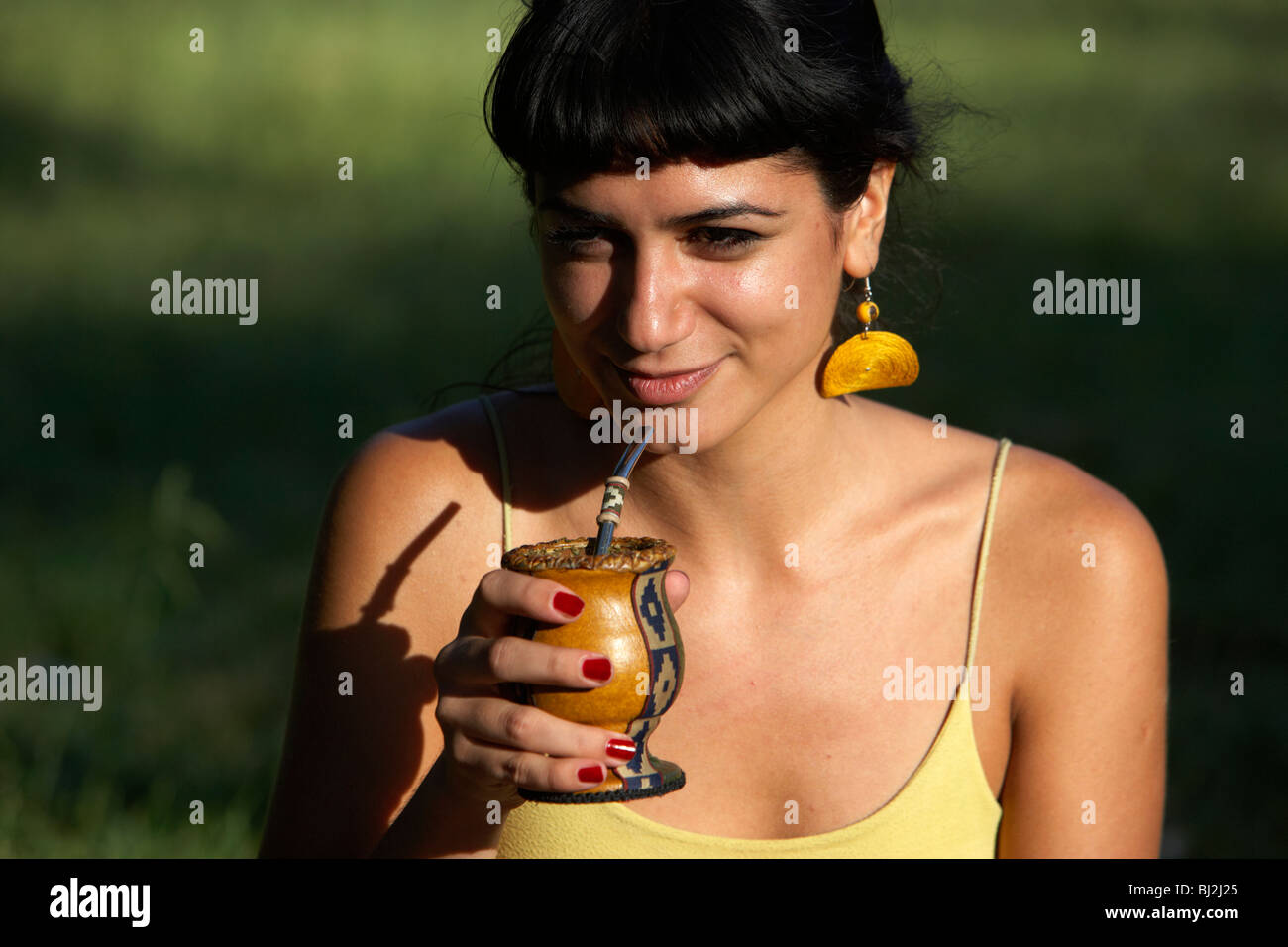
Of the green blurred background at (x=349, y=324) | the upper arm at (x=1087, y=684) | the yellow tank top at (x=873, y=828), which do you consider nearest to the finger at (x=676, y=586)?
the yellow tank top at (x=873, y=828)

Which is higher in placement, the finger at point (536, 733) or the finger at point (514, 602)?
the finger at point (514, 602)

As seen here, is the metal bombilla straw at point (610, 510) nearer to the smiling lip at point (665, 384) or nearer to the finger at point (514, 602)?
the finger at point (514, 602)

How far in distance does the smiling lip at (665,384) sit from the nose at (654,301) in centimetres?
7

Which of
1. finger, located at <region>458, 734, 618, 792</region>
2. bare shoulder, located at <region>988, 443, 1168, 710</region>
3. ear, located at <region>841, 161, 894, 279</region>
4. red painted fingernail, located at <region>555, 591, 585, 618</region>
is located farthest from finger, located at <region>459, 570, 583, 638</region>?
bare shoulder, located at <region>988, 443, 1168, 710</region>

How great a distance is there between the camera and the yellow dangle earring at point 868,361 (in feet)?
8.42

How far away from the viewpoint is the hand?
1.82m

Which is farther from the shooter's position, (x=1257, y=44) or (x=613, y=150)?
(x=1257, y=44)

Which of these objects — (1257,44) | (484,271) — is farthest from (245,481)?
(1257,44)

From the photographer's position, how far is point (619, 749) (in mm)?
1880

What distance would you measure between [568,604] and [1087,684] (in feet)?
3.46

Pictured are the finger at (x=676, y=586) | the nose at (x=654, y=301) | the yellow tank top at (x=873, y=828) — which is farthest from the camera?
the yellow tank top at (x=873, y=828)

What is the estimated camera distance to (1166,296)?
705 cm
